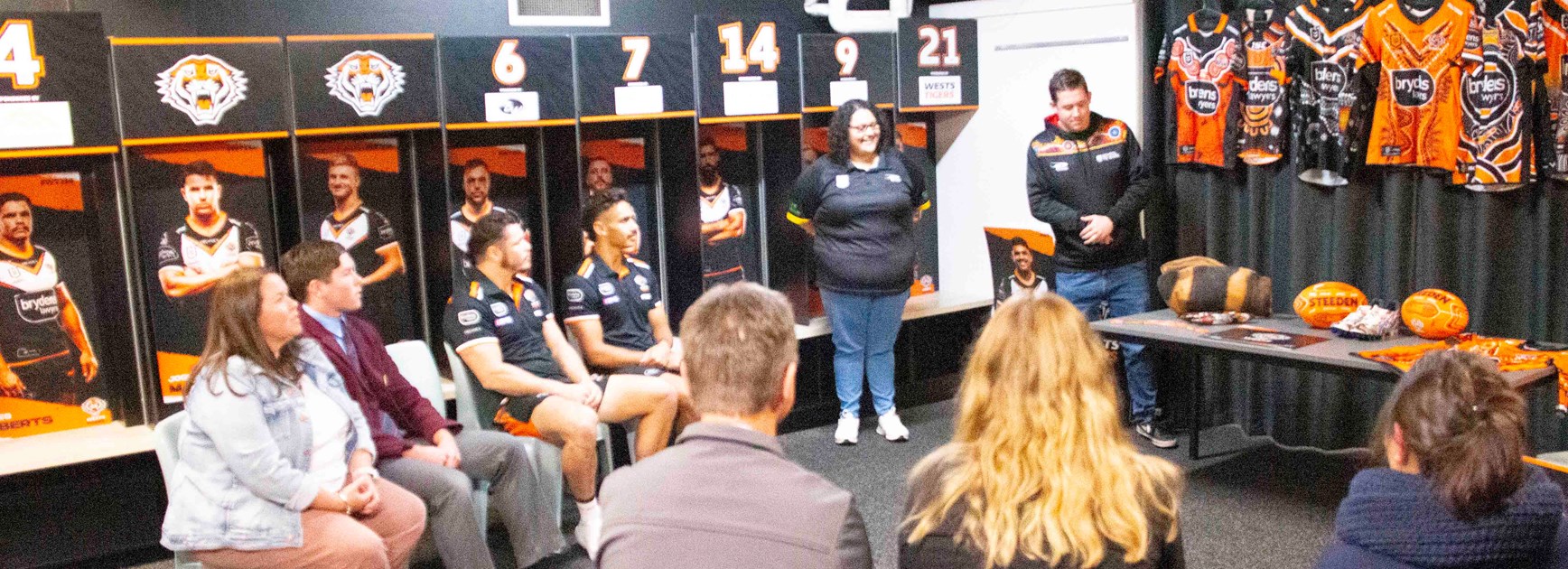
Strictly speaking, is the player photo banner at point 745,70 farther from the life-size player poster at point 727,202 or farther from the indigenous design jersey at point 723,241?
the indigenous design jersey at point 723,241

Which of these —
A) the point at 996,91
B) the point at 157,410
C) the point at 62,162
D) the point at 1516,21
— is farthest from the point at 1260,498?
the point at 62,162

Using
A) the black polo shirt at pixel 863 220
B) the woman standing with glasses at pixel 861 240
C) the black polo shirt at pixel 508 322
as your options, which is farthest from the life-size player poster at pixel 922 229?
the black polo shirt at pixel 508 322

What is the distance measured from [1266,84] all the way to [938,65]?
131 cm

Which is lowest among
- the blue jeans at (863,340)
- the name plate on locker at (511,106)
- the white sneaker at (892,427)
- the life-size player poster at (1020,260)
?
the white sneaker at (892,427)

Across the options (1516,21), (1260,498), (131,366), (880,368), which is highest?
(1516,21)

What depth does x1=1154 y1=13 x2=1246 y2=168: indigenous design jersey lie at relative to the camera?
4727 millimetres

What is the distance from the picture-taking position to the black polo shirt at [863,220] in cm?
470

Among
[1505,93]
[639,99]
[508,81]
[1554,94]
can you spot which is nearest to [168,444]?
[508,81]

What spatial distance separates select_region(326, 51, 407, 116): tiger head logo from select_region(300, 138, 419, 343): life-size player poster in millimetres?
179

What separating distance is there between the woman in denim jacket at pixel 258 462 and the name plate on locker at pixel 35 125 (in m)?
1.02

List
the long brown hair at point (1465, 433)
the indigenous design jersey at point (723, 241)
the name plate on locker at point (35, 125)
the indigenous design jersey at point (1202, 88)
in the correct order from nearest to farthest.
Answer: the long brown hair at point (1465, 433) < the name plate on locker at point (35, 125) < the indigenous design jersey at point (1202, 88) < the indigenous design jersey at point (723, 241)

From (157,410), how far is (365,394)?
87 centimetres

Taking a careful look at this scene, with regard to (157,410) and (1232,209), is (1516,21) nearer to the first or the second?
(1232,209)

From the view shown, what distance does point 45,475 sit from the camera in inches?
140
